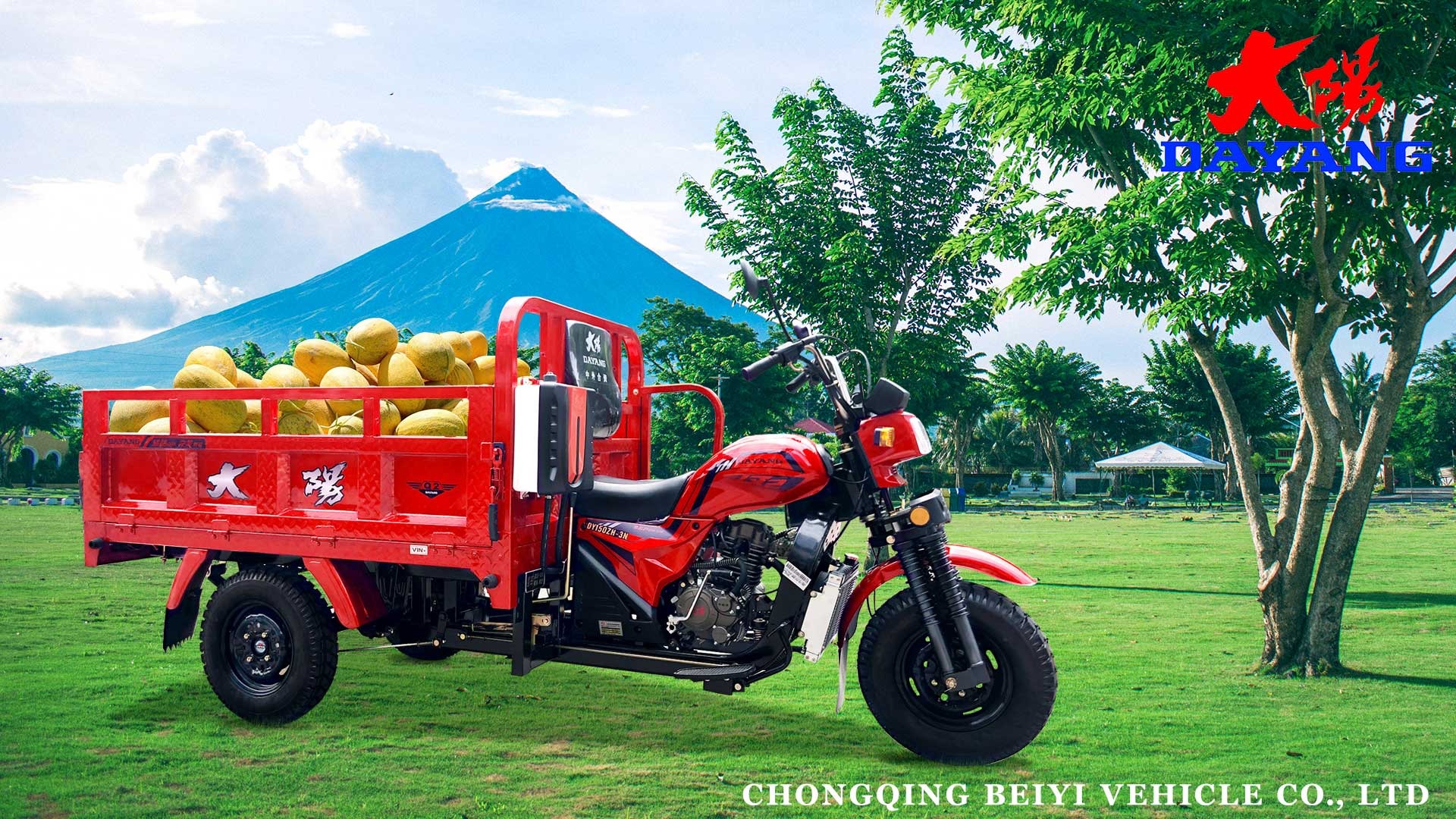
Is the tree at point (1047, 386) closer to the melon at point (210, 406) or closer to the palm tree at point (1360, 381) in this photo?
the palm tree at point (1360, 381)

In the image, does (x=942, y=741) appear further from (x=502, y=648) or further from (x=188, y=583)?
(x=188, y=583)

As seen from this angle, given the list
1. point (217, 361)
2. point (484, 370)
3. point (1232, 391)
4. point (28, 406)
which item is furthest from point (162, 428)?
point (28, 406)

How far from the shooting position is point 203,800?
5.02 metres

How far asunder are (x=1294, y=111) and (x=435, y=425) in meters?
6.45

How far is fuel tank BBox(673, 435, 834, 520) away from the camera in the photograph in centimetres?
561

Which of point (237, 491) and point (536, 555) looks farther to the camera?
point (237, 491)

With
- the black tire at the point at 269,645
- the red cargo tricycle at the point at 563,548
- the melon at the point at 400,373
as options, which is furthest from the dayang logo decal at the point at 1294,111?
the black tire at the point at 269,645

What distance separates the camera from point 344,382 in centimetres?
679

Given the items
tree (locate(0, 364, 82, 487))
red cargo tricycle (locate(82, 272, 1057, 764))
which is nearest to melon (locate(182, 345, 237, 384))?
red cargo tricycle (locate(82, 272, 1057, 764))

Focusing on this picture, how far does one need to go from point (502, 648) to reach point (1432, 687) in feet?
22.0

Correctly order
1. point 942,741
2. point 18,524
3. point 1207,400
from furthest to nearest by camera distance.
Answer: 1. point 1207,400
2. point 18,524
3. point 942,741

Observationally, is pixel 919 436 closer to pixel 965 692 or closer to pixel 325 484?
pixel 965 692

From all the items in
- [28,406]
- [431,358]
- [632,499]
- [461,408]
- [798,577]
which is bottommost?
[798,577]

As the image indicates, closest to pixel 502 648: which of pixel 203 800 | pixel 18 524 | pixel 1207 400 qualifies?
pixel 203 800
